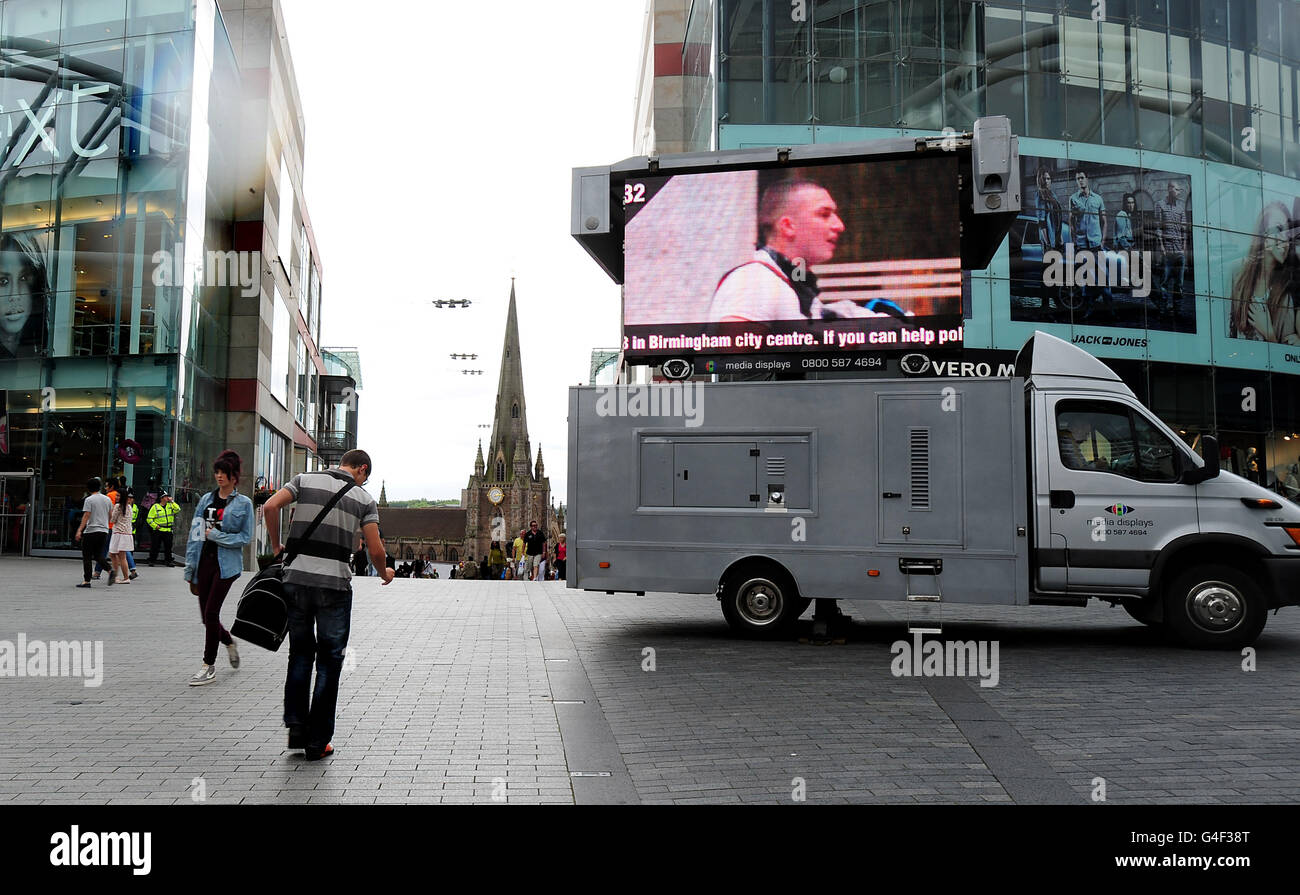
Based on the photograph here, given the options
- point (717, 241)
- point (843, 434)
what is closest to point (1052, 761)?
point (843, 434)

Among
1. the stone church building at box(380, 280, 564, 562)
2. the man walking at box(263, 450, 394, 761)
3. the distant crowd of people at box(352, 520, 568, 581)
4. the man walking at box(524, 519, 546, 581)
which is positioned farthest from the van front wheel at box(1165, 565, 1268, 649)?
the stone church building at box(380, 280, 564, 562)

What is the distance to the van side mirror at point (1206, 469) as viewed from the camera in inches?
401

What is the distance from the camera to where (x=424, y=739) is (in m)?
6.47

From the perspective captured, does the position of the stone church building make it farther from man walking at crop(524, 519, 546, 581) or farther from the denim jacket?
the denim jacket

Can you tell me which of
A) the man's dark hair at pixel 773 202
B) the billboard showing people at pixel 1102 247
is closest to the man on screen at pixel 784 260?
the man's dark hair at pixel 773 202

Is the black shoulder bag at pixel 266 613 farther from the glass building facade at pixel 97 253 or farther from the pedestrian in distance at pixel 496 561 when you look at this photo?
the pedestrian in distance at pixel 496 561

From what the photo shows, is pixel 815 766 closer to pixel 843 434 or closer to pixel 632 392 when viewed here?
pixel 843 434

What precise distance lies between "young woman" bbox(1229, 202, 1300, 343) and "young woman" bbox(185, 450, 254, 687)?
2945 cm

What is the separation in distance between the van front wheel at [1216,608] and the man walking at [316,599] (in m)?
8.27

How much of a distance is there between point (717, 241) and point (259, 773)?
995cm

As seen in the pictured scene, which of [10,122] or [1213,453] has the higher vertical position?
[10,122]

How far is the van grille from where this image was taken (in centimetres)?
1061

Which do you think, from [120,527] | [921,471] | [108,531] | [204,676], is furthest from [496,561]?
[204,676]
